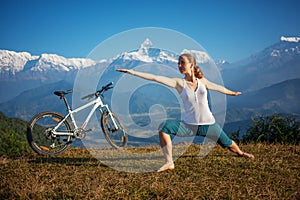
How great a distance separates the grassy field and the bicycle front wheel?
4.38 ft

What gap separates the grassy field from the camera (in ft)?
13.6

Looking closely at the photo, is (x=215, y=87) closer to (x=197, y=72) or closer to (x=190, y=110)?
(x=197, y=72)

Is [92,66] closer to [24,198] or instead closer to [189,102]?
[189,102]

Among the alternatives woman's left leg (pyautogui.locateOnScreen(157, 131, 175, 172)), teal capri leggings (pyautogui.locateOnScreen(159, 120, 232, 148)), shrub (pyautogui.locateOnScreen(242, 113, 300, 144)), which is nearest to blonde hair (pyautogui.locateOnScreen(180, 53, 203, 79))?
teal capri leggings (pyautogui.locateOnScreen(159, 120, 232, 148))

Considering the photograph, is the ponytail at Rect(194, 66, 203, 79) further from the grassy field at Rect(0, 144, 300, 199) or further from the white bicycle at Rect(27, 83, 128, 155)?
the white bicycle at Rect(27, 83, 128, 155)

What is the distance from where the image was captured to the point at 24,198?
4008 millimetres

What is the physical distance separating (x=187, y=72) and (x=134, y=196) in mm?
2551

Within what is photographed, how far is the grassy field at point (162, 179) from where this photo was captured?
13.6ft

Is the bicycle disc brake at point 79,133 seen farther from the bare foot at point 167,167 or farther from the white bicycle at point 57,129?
Answer: the bare foot at point 167,167

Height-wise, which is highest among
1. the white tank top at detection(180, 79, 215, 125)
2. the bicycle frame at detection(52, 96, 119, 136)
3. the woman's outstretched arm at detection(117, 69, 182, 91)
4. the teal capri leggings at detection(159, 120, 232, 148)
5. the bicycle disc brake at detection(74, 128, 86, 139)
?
the woman's outstretched arm at detection(117, 69, 182, 91)

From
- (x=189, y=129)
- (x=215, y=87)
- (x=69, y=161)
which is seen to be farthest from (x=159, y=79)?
(x=69, y=161)

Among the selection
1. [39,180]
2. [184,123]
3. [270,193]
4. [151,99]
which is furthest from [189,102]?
[39,180]

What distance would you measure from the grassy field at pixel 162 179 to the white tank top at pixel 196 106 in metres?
1.03

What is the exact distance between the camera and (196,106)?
17.4ft
